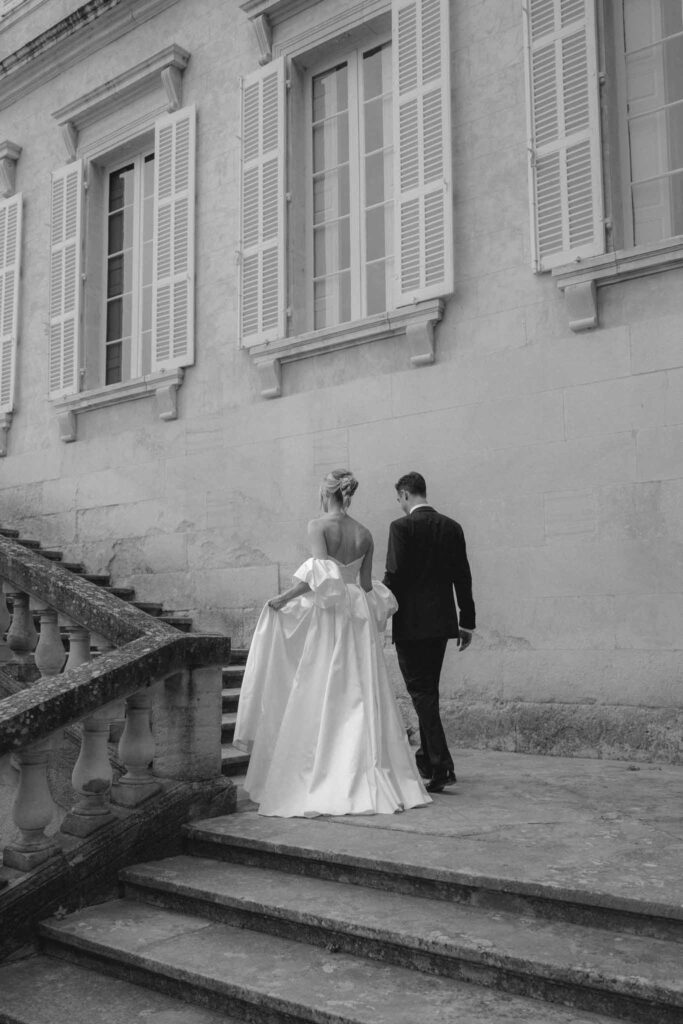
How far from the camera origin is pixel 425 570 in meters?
4.91

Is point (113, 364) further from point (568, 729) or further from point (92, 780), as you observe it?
point (92, 780)

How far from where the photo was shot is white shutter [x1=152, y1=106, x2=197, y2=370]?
27.6ft

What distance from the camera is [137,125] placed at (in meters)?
9.16

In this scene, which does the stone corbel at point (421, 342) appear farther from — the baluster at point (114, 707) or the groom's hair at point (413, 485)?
the baluster at point (114, 707)

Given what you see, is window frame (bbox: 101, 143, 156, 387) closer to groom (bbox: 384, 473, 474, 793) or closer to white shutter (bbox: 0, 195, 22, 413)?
white shutter (bbox: 0, 195, 22, 413)

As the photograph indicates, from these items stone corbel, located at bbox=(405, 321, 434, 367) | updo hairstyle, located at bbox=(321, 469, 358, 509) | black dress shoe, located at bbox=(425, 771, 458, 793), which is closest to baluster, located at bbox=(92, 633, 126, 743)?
updo hairstyle, located at bbox=(321, 469, 358, 509)

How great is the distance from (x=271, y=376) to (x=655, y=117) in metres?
3.39

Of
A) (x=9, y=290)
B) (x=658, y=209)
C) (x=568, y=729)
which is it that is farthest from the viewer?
(x=9, y=290)

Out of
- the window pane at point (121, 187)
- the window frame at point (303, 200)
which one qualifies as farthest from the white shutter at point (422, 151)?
the window pane at point (121, 187)

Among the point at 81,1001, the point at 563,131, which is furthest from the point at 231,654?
the point at 563,131

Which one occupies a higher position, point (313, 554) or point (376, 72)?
point (376, 72)

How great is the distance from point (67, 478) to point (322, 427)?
10.5 ft

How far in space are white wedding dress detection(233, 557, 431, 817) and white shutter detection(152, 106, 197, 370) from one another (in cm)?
413

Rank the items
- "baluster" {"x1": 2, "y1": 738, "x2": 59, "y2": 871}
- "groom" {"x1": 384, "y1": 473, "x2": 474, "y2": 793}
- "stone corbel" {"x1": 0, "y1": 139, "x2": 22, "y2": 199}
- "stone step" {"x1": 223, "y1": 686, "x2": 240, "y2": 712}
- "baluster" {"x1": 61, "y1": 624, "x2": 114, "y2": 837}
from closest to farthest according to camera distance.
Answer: "baluster" {"x1": 2, "y1": 738, "x2": 59, "y2": 871}, "baluster" {"x1": 61, "y1": 624, "x2": 114, "y2": 837}, "groom" {"x1": 384, "y1": 473, "x2": 474, "y2": 793}, "stone step" {"x1": 223, "y1": 686, "x2": 240, "y2": 712}, "stone corbel" {"x1": 0, "y1": 139, "x2": 22, "y2": 199}
